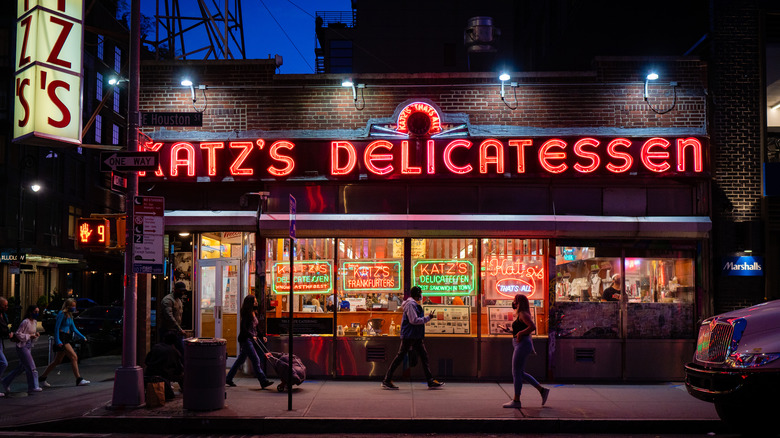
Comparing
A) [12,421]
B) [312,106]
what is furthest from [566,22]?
[12,421]

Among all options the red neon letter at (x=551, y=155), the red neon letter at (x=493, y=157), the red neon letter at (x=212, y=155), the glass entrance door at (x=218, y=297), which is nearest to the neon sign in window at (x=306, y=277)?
the glass entrance door at (x=218, y=297)

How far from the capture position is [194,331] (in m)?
14.4

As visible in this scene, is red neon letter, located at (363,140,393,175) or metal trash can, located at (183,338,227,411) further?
red neon letter, located at (363,140,393,175)

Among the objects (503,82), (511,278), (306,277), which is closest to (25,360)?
(306,277)

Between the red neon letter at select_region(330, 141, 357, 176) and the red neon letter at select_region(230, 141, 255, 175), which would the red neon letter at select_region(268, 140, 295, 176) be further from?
the red neon letter at select_region(330, 141, 357, 176)

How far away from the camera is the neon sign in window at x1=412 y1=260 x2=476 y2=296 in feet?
45.5

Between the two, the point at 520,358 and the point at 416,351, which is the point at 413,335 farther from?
the point at 520,358

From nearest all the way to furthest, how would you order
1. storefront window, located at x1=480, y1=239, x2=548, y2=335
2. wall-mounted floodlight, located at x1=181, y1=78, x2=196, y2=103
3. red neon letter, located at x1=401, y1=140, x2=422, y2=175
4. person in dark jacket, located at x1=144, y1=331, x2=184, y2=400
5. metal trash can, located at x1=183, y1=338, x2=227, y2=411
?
1. metal trash can, located at x1=183, y1=338, x2=227, y2=411
2. person in dark jacket, located at x1=144, y1=331, x2=184, y2=400
3. red neon letter, located at x1=401, y1=140, x2=422, y2=175
4. storefront window, located at x1=480, y1=239, x2=548, y2=335
5. wall-mounted floodlight, located at x1=181, y1=78, x2=196, y2=103

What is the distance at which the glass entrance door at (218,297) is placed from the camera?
575 inches

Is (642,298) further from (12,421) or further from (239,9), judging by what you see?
(239,9)

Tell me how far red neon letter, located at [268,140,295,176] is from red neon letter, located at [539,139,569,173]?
5.01 meters

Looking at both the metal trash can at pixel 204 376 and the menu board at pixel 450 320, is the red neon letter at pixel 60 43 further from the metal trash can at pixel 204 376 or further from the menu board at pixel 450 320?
the menu board at pixel 450 320

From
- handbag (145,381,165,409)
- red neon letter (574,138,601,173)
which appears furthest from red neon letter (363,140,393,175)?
handbag (145,381,165,409)

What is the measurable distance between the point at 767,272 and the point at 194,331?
1194 centimetres
